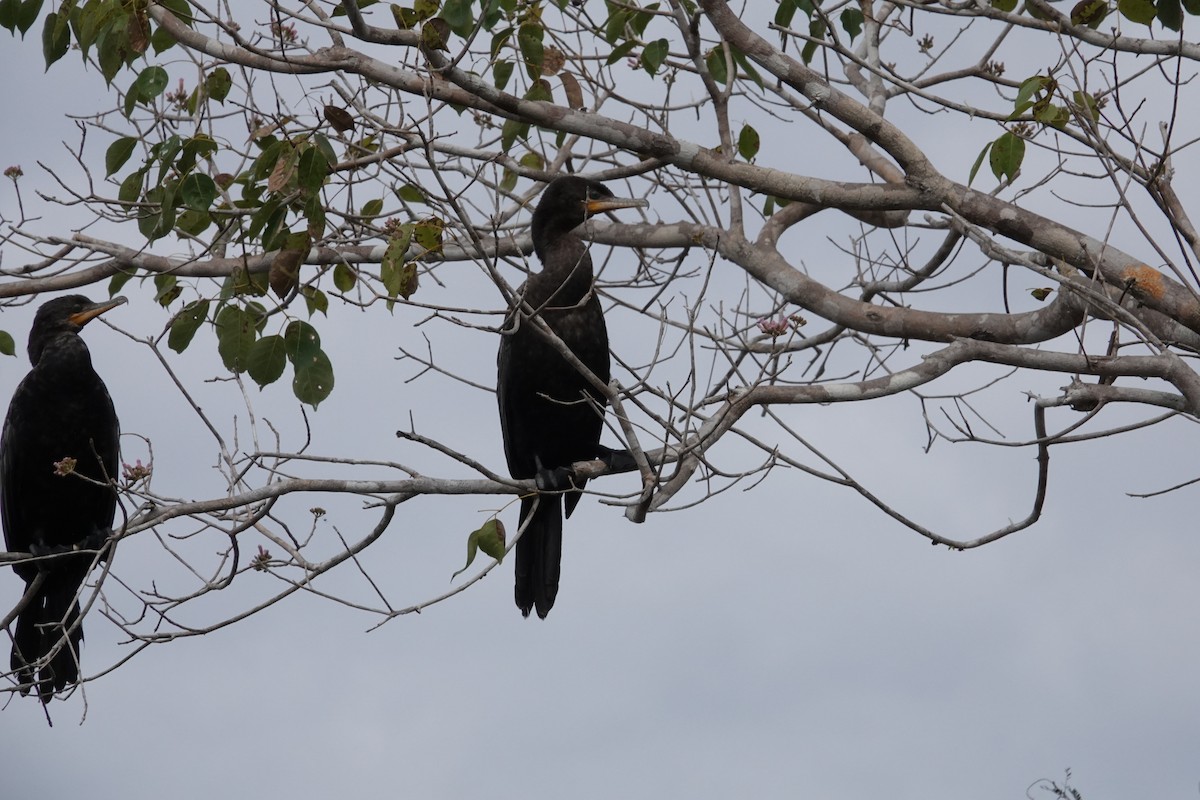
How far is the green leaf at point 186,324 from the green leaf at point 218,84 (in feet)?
2.94

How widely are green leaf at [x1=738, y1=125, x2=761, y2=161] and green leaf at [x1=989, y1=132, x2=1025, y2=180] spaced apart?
3.49ft

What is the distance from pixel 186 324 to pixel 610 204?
1743mm

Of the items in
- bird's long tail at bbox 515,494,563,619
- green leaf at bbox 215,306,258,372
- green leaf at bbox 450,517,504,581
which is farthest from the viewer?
bird's long tail at bbox 515,494,563,619

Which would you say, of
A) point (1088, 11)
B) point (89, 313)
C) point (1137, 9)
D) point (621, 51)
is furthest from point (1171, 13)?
point (89, 313)

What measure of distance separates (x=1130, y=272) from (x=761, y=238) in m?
1.54

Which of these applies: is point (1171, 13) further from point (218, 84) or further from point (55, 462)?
point (55, 462)

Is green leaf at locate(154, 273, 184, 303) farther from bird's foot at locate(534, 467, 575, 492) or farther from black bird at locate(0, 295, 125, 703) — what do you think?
bird's foot at locate(534, 467, 575, 492)

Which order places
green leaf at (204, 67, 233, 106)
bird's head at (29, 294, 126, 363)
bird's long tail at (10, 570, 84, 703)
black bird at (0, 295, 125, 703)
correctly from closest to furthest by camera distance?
green leaf at (204, 67, 233, 106) < bird's long tail at (10, 570, 84, 703) < black bird at (0, 295, 125, 703) < bird's head at (29, 294, 126, 363)

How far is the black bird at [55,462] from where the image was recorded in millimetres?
5551

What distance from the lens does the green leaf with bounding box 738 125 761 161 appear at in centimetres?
452

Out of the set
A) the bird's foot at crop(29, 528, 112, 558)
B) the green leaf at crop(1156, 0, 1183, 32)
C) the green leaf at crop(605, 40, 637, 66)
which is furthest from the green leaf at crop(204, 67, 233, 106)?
the green leaf at crop(1156, 0, 1183, 32)

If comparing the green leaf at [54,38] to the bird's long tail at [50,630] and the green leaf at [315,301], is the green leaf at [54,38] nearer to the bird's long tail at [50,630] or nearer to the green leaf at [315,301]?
the green leaf at [315,301]

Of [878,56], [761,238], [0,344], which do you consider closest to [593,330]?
[761,238]

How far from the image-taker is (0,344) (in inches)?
216
